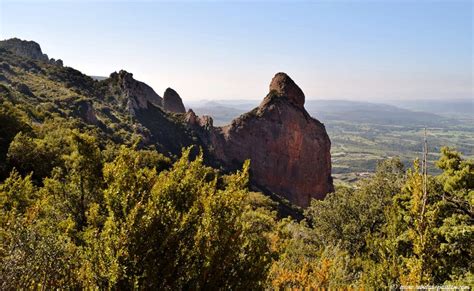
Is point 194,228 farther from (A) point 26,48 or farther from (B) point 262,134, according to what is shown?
(A) point 26,48

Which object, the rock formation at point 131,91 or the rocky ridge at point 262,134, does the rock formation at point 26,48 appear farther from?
the rock formation at point 131,91

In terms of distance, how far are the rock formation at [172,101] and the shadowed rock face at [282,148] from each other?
4013 centimetres

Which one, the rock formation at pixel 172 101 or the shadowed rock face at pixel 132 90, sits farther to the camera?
the rock formation at pixel 172 101

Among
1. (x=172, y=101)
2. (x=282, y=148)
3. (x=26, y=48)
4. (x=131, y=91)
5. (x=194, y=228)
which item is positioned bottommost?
(x=282, y=148)

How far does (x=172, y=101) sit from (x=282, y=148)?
187ft

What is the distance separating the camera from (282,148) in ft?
321

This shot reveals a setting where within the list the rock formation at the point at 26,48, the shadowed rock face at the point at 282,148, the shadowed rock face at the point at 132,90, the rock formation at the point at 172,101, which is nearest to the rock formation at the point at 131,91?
the shadowed rock face at the point at 132,90

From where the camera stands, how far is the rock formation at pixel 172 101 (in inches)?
5344

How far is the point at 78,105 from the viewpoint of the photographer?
77.8 metres

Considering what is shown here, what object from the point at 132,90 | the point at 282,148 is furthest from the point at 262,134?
the point at 132,90

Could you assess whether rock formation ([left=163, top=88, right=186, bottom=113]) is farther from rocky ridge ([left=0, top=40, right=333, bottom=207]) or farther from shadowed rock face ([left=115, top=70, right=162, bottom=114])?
shadowed rock face ([left=115, top=70, right=162, bottom=114])

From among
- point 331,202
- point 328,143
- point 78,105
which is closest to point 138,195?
point 331,202

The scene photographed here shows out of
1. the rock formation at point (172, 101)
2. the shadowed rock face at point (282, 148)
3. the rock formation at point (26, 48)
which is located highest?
the rock formation at point (26, 48)

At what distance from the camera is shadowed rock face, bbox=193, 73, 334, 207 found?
96.7 meters
